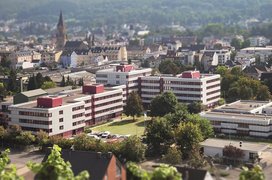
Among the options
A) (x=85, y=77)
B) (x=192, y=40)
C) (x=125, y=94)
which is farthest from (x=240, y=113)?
(x=192, y=40)

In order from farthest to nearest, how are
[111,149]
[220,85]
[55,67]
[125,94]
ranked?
[55,67] → [220,85] → [125,94] → [111,149]

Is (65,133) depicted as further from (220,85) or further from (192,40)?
(192,40)

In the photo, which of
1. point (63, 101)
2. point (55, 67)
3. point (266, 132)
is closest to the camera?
point (266, 132)

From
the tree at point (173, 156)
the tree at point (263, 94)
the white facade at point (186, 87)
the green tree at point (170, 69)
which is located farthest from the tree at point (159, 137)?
the green tree at point (170, 69)

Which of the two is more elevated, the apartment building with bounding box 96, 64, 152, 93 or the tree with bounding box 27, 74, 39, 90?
the apartment building with bounding box 96, 64, 152, 93

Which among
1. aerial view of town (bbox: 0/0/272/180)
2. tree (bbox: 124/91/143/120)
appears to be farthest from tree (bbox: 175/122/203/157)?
tree (bbox: 124/91/143/120)

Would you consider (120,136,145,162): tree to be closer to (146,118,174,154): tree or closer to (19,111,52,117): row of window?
(146,118,174,154): tree
